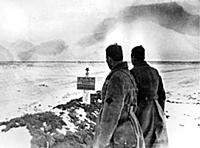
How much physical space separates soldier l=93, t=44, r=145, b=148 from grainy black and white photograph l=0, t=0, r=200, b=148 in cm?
60

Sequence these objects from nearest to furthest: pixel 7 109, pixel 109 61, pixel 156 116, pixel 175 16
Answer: pixel 109 61 < pixel 156 116 < pixel 7 109 < pixel 175 16

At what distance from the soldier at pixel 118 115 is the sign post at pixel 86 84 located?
0.71m

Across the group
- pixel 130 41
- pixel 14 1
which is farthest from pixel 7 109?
pixel 130 41

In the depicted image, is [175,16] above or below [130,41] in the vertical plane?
above

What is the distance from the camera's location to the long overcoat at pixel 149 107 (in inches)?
72.2

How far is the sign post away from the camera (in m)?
2.24

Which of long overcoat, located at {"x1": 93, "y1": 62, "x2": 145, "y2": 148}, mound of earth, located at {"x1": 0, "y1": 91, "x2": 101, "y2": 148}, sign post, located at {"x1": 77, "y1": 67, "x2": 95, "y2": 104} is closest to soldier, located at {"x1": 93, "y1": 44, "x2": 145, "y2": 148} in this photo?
long overcoat, located at {"x1": 93, "y1": 62, "x2": 145, "y2": 148}

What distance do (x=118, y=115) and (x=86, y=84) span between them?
875mm

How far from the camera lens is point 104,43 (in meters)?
2.27

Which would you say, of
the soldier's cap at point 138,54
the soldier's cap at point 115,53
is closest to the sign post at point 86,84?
the soldier's cap at point 138,54

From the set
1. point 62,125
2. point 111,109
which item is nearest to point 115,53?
point 111,109

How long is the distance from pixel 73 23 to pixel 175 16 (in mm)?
676

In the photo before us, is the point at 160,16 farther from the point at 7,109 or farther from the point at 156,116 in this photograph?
the point at 7,109

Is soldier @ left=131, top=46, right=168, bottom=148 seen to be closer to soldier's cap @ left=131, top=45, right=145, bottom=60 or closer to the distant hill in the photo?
soldier's cap @ left=131, top=45, right=145, bottom=60
